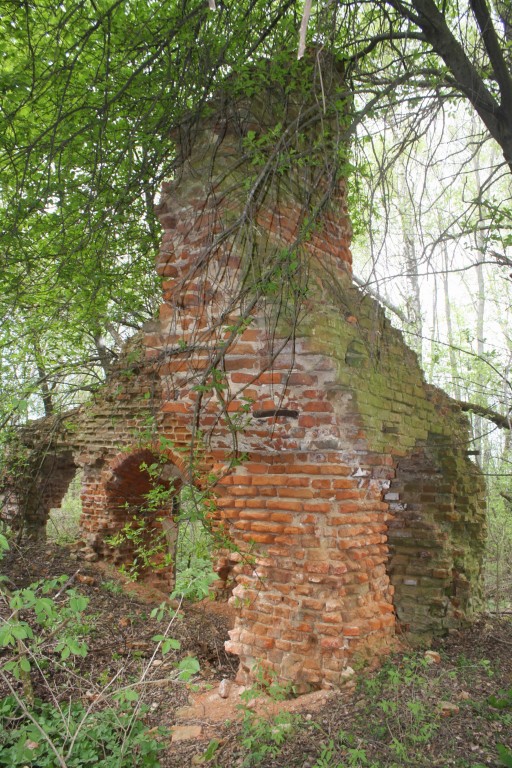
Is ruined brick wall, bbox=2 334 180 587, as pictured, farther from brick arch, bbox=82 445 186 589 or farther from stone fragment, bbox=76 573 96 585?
stone fragment, bbox=76 573 96 585

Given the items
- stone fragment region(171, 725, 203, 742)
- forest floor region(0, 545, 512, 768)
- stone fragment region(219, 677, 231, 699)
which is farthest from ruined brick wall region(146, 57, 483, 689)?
stone fragment region(171, 725, 203, 742)

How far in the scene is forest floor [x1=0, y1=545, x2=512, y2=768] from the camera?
8.84 feet

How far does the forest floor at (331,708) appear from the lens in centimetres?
269

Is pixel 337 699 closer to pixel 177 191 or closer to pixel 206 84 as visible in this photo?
pixel 177 191

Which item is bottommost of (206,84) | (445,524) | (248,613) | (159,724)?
(159,724)

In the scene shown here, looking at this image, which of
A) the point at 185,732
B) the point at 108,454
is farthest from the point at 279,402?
the point at 108,454

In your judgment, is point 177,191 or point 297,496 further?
point 177,191

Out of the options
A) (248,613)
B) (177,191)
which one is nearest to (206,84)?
(177,191)

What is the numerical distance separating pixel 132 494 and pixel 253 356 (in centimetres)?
571

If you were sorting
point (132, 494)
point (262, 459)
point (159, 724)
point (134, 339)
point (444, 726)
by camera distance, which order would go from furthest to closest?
point (132, 494) < point (134, 339) < point (262, 459) < point (159, 724) < point (444, 726)

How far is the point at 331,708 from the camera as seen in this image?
3.12 m

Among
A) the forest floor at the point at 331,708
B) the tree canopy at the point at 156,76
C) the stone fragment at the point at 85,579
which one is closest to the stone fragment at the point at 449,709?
the forest floor at the point at 331,708

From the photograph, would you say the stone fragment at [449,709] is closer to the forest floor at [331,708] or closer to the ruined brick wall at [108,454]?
the forest floor at [331,708]

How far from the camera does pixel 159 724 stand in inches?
138
